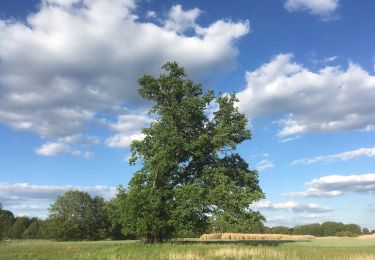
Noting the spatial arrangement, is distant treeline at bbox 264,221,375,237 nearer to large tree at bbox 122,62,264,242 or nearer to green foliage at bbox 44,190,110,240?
green foliage at bbox 44,190,110,240

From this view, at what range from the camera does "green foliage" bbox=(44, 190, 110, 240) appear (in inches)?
3563

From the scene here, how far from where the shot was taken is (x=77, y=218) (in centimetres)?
9238

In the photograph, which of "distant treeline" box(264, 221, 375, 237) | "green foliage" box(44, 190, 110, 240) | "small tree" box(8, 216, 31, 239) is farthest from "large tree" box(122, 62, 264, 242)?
"distant treeline" box(264, 221, 375, 237)

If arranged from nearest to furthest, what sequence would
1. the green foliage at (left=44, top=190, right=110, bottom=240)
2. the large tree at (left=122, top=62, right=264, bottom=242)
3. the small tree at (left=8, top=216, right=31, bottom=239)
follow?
the large tree at (left=122, top=62, right=264, bottom=242) → the green foliage at (left=44, top=190, right=110, bottom=240) → the small tree at (left=8, top=216, right=31, bottom=239)

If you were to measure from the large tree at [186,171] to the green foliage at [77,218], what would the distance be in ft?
167

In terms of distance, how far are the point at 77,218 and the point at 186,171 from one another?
55.1 m

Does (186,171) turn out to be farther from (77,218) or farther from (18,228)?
(18,228)

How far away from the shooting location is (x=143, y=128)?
4422 cm

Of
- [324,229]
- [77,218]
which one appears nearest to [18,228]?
[77,218]

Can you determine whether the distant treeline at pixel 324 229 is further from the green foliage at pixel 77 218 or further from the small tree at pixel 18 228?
the small tree at pixel 18 228

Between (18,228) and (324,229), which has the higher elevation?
(324,229)

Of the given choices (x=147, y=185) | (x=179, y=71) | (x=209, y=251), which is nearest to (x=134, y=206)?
(x=147, y=185)

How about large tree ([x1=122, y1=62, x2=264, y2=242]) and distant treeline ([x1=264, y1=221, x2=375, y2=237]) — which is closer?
large tree ([x1=122, y1=62, x2=264, y2=242])

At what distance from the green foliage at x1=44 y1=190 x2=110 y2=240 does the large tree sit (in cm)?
5094
